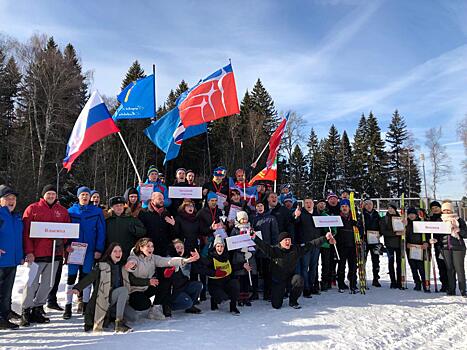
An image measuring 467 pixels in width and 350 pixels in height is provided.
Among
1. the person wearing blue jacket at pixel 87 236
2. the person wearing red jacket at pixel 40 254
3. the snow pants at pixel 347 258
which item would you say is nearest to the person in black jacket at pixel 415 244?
the snow pants at pixel 347 258

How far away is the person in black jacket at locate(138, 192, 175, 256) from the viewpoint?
646 cm

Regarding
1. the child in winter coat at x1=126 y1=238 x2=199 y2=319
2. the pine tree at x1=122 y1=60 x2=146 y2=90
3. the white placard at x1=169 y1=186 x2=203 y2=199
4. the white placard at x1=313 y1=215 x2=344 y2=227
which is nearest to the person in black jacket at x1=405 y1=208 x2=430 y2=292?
the white placard at x1=313 y1=215 x2=344 y2=227

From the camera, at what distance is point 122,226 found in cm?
616

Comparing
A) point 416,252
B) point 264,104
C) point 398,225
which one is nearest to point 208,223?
point 398,225

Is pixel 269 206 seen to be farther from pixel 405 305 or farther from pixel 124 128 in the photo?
pixel 124 128

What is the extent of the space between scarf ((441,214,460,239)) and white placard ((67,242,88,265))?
8064 mm

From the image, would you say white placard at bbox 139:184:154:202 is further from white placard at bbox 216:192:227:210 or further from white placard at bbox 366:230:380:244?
white placard at bbox 366:230:380:244

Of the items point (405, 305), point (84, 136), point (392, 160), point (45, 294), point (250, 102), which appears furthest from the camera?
point (392, 160)

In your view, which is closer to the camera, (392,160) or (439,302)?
(439,302)

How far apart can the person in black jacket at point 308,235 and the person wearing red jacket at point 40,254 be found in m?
5.08

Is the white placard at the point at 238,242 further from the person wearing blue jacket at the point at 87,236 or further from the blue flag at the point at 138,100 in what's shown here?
the blue flag at the point at 138,100

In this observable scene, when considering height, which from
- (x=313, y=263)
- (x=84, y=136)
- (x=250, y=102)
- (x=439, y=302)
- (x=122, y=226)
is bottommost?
(x=439, y=302)

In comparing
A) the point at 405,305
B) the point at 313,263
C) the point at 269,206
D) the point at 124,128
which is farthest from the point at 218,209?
the point at 124,128

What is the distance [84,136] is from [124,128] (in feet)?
88.2
